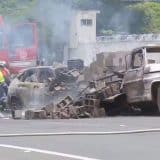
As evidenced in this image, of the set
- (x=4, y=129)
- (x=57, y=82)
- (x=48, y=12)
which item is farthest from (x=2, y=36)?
(x=4, y=129)

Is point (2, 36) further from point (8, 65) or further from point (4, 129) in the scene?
point (4, 129)

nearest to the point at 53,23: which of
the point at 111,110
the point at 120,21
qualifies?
the point at 111,110

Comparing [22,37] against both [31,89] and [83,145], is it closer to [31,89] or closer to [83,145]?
[31,89]

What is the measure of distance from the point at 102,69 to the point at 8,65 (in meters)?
12.0

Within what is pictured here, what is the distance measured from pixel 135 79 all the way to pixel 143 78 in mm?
337

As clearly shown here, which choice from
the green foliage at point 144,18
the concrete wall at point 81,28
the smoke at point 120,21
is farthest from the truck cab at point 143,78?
the green foliage at point 144,18

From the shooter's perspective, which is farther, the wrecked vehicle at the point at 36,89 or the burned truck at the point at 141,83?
the wrecked vehicle at the point at 36,89

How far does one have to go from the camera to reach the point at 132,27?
65.9m

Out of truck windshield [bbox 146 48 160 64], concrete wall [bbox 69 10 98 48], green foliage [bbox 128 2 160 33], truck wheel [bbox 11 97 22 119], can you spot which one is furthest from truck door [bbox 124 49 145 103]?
green foliage [bbox 128 2 160 33]

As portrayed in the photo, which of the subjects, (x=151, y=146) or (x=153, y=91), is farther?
(x=153, y=91)

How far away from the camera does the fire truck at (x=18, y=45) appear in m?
29.7

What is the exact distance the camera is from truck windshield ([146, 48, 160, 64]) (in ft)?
58.3

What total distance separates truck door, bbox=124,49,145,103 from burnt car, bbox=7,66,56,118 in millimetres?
2881

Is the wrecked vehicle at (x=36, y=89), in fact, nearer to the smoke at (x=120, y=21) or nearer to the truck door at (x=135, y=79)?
the truck door at (x=135, y=79)
